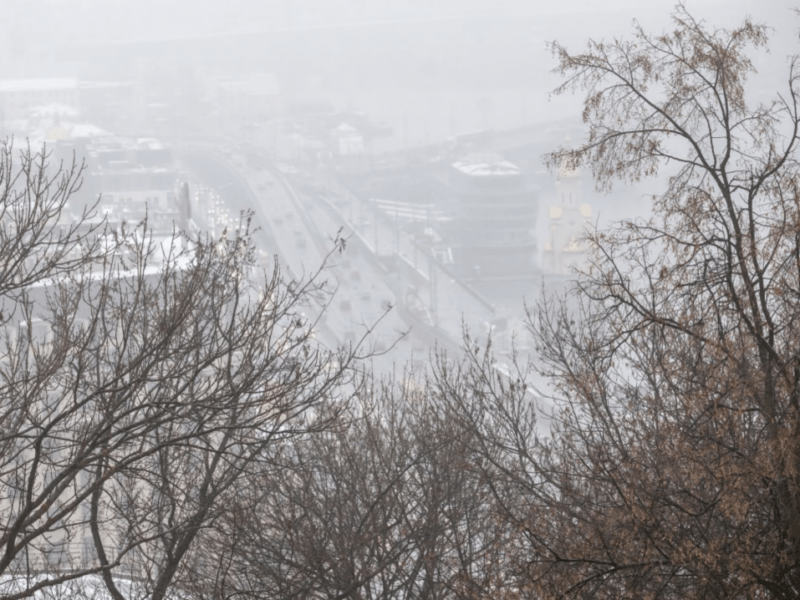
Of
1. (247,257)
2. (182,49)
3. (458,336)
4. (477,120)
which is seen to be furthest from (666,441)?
(182,49)

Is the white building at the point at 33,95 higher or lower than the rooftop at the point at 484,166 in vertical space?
higher

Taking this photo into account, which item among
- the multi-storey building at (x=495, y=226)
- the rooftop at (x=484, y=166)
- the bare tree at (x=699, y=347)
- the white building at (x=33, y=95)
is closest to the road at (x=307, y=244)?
the multi-storey building at (x=495, y=226)

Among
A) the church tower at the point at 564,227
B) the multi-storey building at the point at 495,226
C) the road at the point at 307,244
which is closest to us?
the road at the point at 307,244

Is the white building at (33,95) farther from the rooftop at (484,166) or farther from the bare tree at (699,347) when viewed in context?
the bare tree at (699,347)

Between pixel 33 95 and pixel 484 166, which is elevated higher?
pixel 33 95

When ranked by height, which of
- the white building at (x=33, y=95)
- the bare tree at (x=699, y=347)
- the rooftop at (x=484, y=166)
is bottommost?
the bare tree at (x=699, y=347)

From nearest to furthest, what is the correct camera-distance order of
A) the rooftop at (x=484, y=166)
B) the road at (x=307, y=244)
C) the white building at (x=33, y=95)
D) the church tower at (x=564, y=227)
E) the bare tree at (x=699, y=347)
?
the bare tree at (x=699, y=347) → the road at (x=307, y=244) → the church tower at (x=564, y=227) → the rooftop at (x=484, y=166) → the white building at (x=33, y=95)

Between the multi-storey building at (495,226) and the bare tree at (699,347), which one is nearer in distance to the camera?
the bare tree at (699,347)

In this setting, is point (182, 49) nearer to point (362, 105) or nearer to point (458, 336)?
point (362, 105)

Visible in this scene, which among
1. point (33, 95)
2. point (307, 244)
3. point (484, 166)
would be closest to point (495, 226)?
point (484, 166)

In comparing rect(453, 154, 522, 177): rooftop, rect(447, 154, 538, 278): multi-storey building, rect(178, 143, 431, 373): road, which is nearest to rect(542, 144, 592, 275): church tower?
rect(447, 154, 538, 278): multi-storey building

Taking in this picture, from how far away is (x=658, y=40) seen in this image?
4461 mm

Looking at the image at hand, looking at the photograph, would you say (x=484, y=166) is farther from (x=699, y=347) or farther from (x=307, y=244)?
(x=699, y=347)

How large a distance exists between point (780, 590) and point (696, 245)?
1.29 m
